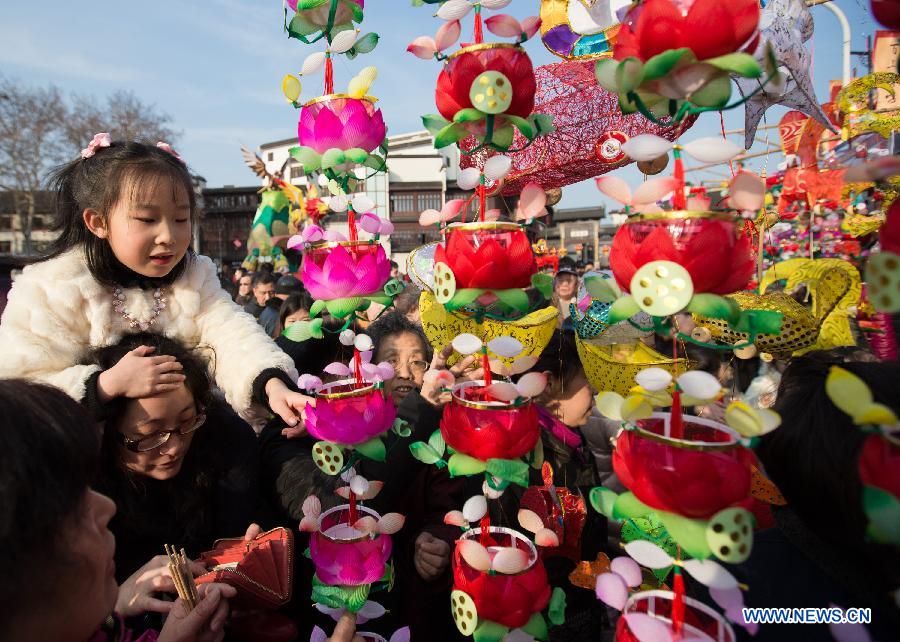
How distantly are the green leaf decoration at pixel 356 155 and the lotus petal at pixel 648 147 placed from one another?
1.83 ft

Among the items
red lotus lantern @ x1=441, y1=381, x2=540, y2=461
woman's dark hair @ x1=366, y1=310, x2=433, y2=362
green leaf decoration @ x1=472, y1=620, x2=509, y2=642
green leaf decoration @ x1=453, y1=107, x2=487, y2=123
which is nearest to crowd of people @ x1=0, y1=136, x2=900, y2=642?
woman's dark hair @ x1=366, y1=310, x2=433, y2=362

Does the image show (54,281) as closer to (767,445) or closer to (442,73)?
(442,73)

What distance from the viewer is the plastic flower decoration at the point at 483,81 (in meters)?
0.96

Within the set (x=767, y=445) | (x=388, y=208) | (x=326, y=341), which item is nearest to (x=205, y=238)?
(x=388, y=208)

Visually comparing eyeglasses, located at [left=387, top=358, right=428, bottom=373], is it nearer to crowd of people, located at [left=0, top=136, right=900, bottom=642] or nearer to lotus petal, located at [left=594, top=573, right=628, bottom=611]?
Answer: crowd of people, located at [left=0, top=136, right=900, bottom=642]

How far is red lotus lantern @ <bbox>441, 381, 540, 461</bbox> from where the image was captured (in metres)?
1.03

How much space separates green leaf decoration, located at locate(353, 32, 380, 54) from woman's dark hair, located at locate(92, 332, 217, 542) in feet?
3.10

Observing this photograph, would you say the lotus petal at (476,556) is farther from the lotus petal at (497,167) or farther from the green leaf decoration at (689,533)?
the lotus petal at (497,167)

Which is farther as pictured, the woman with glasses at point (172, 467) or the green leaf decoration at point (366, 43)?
the woman with glasses at point (172, 467)

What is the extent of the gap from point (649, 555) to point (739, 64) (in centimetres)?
72

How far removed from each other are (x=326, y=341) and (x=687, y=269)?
1740 mm

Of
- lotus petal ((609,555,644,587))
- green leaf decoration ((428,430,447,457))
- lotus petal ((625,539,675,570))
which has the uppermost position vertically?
green leaf decoration ((428,430,447,457))

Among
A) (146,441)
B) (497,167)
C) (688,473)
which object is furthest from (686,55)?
(146,441)

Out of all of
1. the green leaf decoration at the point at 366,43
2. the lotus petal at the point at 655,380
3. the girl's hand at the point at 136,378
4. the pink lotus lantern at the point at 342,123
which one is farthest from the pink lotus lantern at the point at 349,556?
the green leaf decoration at the point at 366,43
